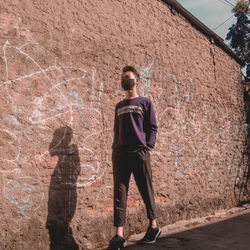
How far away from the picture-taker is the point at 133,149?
2756 millimetres

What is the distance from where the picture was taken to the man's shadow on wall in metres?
2.69

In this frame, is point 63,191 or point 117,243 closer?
point 117,243

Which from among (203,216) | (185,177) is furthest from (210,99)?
(203,216)

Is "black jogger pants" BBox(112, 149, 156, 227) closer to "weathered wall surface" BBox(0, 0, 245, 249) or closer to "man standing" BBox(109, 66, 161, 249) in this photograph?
Answer: "man standing" BBox(109, 66, 161, 249)

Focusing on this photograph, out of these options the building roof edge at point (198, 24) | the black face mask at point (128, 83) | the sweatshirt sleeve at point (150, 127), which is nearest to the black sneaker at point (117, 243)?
the sweatshirt sleeve at point (150, 127)

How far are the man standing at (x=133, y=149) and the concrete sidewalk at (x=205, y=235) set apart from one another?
0.24m

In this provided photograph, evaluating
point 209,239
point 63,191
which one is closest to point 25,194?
point 63,191

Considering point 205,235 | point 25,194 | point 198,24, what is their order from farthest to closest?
point 198,24 < point 205,235 < point 25,194

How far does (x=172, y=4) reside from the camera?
4840 millimetres

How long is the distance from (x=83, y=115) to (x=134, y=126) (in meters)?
0.67

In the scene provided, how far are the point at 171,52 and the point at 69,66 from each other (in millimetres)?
2139

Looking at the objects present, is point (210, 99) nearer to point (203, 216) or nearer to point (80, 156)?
point (203, 216)

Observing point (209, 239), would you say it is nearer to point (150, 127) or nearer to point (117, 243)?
point (117, 243)

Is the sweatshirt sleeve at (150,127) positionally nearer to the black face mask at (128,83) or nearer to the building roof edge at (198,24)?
the black face mask at (128,83)
